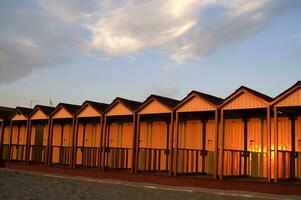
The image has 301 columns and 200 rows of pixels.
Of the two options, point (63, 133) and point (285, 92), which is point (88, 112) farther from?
point (285, 92)

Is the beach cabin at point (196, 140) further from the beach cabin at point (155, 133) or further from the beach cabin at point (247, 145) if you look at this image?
the beach cabin at point (247, 145)

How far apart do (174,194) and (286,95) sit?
503 centimetres

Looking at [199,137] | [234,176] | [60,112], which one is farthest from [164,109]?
[60,112]

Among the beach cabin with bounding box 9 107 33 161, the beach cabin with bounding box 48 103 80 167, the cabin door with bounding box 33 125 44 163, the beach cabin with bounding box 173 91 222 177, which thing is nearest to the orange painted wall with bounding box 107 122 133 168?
the beach cabin with bounding box 48 103 80 167

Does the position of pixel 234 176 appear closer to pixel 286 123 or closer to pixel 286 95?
pixel 286 123

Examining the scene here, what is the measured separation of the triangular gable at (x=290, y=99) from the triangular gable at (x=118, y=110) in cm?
726

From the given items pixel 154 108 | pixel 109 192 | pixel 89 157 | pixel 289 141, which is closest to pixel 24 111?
pixel 89 157

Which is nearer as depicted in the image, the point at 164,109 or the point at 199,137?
the point at 164,109

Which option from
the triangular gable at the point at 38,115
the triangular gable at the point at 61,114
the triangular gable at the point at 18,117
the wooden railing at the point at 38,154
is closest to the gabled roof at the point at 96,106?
the triangular gable at the point at 61,114

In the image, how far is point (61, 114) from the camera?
2339cm

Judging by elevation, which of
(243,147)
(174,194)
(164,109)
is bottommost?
(174,194)

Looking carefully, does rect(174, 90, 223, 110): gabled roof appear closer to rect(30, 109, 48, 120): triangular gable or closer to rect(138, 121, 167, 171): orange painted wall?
rect(138, 121, 167, 171): orange painted wall

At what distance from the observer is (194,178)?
1667cm

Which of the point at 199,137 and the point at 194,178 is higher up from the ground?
the point at 199,137
